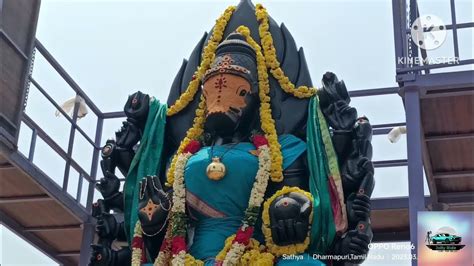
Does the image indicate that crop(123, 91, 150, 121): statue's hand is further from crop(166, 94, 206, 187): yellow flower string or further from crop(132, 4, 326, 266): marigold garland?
crop(166, 94, 206, 187): yellow flower string

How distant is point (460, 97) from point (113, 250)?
11.1ft

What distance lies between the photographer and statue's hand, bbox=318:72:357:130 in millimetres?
6469

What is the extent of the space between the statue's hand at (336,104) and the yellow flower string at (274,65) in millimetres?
152

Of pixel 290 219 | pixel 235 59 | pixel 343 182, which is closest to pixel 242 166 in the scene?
pixel 290 219

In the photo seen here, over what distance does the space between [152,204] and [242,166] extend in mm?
716

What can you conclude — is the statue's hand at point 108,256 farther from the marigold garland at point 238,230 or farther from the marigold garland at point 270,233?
the marigold garland at point 270,233

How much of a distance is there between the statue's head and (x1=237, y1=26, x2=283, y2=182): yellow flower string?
0.20ft

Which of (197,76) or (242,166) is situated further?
(197,76)

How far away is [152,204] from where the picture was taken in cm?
614

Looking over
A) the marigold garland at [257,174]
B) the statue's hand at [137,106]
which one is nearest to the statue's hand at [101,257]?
the marigold garland at [257,174]

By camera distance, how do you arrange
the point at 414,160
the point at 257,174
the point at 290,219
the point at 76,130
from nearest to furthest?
the point at 290,219 < the point at 257,174 < the point at 414,160 < the point at 76,130

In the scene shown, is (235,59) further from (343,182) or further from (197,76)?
(343,182)

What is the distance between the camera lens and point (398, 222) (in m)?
9.65

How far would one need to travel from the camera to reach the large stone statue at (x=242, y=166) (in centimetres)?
606
